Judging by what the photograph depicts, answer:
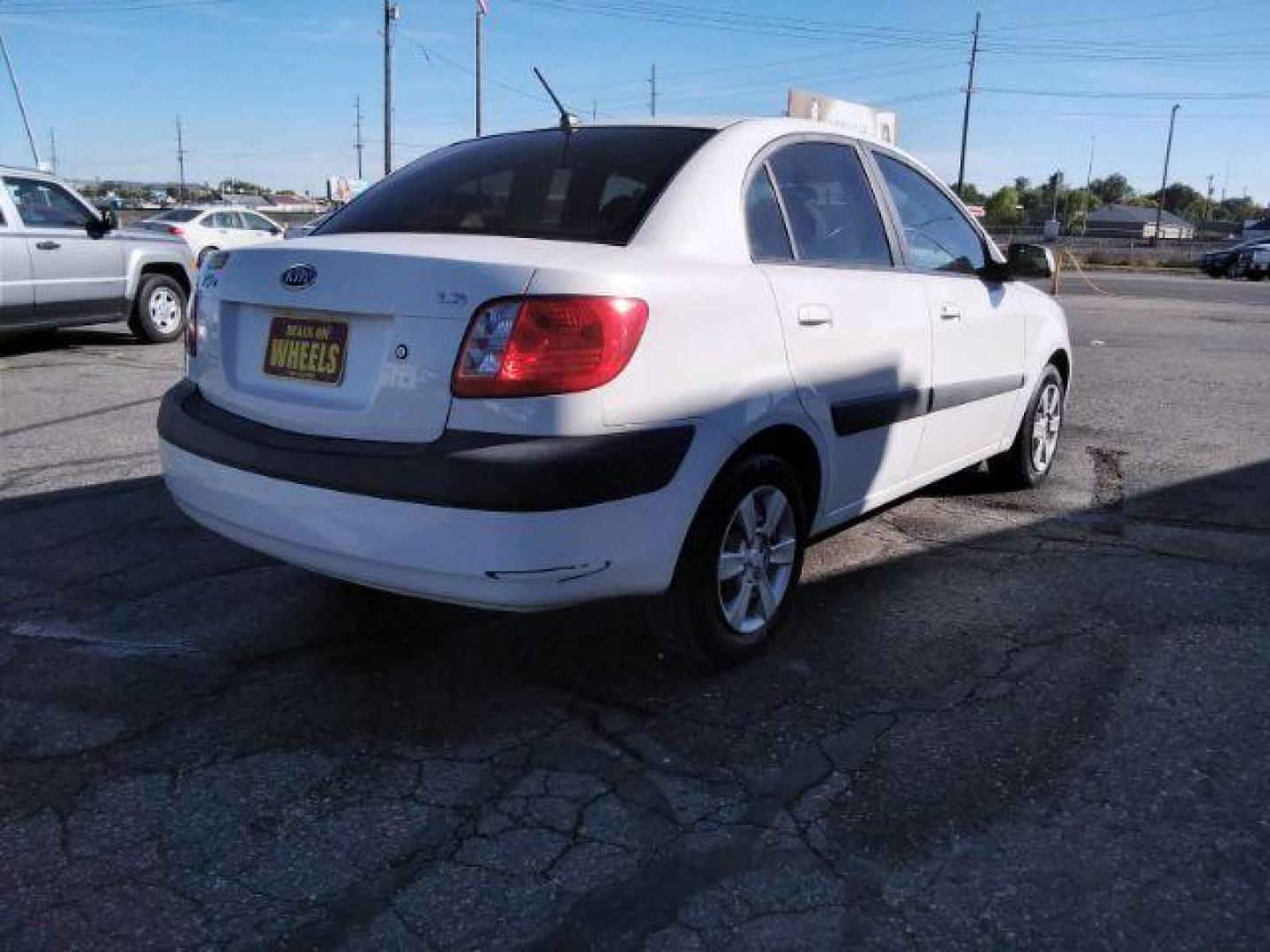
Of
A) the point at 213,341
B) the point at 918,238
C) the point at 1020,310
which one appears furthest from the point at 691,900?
the point at 1020,310

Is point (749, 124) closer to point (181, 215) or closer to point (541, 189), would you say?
point (541, 189)

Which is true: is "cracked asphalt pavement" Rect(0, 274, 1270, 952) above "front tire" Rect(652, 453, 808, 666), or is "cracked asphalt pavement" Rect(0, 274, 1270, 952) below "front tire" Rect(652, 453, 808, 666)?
below

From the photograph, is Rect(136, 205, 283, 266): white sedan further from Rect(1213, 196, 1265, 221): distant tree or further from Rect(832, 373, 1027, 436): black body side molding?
Rect(1213, 196, 1265, 221): distant tree

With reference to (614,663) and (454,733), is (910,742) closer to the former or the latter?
(614,663)

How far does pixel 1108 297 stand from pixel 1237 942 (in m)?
24.1

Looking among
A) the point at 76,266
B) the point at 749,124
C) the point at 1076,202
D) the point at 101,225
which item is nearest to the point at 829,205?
the point at 749,124

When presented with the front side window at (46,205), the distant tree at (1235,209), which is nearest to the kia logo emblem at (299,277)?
the front side window at (46,205)

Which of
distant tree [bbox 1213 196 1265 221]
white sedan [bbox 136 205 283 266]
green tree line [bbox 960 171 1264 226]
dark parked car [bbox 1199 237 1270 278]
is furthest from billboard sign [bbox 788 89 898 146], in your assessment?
distant tree [bbox 1213 196 1265 221]

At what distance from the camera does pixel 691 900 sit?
2227 millimetres

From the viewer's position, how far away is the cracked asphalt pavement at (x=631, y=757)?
7.18 feet

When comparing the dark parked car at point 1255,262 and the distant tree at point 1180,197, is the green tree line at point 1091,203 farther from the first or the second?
the dark parked car at point 1255,262

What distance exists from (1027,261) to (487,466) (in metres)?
3.16

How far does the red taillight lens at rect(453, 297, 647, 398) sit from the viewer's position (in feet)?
8.63

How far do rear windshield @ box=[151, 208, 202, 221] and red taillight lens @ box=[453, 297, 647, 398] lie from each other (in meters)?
21.0
